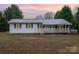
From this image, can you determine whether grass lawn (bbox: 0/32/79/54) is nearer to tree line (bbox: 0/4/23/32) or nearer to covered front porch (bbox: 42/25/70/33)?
→ covered front porch (bbox: 42/25/70/33)

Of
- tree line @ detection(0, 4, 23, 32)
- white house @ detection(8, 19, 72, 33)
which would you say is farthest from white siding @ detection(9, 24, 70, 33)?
tree line @ detection(0, 4, 23, 32)

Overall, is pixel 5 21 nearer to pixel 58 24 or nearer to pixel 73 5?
pixel 58 24

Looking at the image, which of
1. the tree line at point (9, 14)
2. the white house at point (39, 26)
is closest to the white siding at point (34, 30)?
the white house at point (39, 26)

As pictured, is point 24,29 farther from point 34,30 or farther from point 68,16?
point 68,16

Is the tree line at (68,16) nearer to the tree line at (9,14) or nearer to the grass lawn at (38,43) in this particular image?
the grass lawn at (38,43)

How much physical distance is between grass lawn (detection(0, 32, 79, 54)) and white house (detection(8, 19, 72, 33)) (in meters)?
0.08

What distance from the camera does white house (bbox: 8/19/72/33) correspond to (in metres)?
2.91

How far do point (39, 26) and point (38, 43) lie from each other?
0.27m

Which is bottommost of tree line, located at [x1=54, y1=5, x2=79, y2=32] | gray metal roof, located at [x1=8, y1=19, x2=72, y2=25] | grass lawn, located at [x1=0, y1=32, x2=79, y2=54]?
grass lawn, located at [x1=0, y1=32, x2=79, y2=54]
